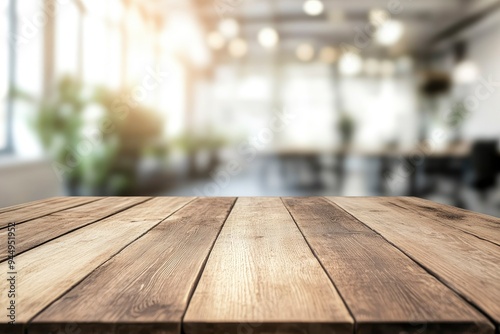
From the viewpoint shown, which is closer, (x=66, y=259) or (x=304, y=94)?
(x=66, y=259)

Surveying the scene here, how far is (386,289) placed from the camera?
601 mm

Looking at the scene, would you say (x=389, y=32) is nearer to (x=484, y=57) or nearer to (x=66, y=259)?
(x=484, y=57)

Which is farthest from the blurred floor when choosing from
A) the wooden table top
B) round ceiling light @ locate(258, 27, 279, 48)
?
the wooden table top

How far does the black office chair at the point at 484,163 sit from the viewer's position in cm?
414

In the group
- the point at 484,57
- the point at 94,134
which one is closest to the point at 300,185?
the point at 94,134

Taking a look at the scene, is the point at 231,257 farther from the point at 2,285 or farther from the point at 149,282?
the point at 2,285

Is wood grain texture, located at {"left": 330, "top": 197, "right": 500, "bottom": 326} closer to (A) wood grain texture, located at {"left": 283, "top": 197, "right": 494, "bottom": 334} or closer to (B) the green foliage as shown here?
(A) wood grain texture, located at {"left": 283, "top": 197, "right": 494, "bottom": 334}

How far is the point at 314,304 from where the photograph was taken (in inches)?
21.4

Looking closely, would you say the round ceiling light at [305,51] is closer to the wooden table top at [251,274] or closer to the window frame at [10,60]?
the window frame at [10,60]

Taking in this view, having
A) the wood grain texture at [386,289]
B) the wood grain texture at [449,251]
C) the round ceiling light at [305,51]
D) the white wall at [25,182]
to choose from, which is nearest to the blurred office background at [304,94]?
the round ceiling light at [305,51]

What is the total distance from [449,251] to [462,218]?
0.44 m

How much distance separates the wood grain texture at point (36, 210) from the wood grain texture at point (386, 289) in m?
0.74

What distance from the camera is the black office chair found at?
4137mm

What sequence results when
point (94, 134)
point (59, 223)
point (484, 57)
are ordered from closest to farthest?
point (59, 223) < point (94, 134) < point (484, 57)
